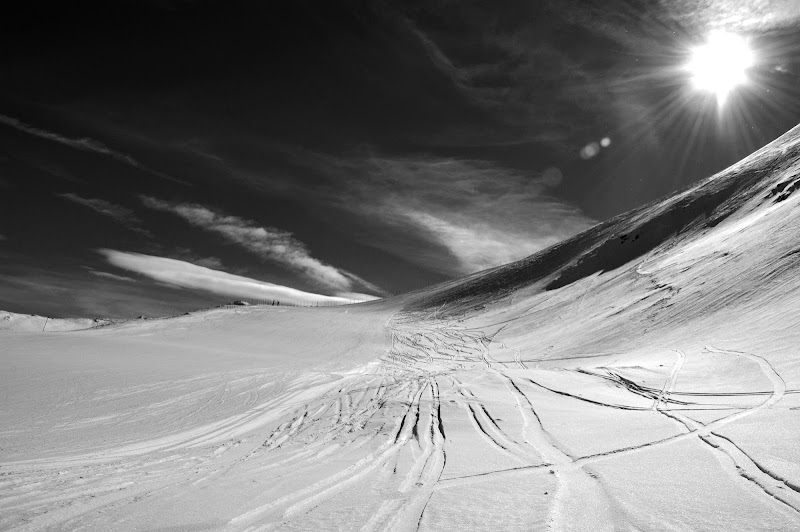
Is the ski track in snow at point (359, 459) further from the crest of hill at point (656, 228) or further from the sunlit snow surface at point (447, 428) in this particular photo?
the crest of hill at point (656, 228)

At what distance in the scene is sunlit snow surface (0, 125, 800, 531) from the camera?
4.16 m

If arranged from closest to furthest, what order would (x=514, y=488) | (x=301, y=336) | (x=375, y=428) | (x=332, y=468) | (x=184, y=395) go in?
(x=514, y=488)
(x=332, y=468)
(x=375, y=428)
(x=184, y=395)
(x=301, y=336)

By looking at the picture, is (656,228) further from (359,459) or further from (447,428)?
(359,459)

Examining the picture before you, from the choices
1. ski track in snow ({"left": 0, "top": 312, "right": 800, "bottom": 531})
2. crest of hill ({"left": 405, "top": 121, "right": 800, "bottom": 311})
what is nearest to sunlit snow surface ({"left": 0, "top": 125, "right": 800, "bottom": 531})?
ski track in snow ({"left": 0, "top": 312, "right": 800, "bottom": 531})

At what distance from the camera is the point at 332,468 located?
598cm

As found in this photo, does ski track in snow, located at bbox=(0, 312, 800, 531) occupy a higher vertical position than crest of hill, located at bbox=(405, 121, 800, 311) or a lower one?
lower

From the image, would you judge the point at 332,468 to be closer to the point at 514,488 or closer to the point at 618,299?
the point at 514,488

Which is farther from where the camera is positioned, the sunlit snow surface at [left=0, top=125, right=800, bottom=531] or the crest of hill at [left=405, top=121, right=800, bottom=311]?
the crest of hill at [left=405, top=121, right=800, bottom=311]

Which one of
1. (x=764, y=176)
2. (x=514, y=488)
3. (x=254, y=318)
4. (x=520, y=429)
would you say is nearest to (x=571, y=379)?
(x=520, y=429)

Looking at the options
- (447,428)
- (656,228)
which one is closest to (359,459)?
(447,428)

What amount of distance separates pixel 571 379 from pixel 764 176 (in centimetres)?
4692

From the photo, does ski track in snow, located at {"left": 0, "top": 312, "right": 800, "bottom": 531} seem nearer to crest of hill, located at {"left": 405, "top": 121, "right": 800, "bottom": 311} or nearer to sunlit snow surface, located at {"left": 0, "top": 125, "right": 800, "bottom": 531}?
sunlit snow surface, located at {"left": 0, "top": 125, "right": 800, "bottom": 531}

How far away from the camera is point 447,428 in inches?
341

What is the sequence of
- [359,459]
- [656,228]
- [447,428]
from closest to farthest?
[359,459]
[447,428]
[656,228]
